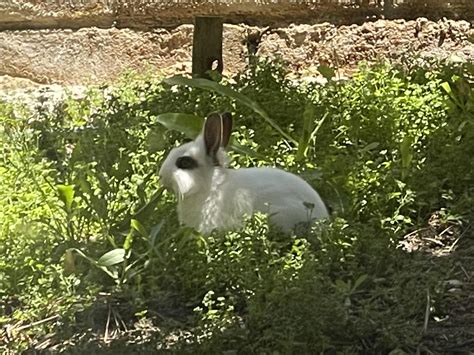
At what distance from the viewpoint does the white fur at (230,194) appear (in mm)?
4402

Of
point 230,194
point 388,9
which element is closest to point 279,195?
point 230,194

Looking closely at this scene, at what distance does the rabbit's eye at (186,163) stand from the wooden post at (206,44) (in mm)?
2125

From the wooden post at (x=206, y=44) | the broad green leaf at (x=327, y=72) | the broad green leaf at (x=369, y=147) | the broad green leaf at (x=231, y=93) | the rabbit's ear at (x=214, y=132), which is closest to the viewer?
the rabbit's ear at (x=214, y=132)

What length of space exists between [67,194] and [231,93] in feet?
4.71

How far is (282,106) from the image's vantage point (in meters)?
5.77

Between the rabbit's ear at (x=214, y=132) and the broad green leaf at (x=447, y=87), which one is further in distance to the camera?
the broad green leaf at (x=447, y=87)

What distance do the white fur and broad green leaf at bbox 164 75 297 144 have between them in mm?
815

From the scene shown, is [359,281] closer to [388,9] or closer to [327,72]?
[327,72]

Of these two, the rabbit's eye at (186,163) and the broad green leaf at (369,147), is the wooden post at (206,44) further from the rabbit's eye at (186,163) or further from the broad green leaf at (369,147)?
the rabbit's eye at (186,163)

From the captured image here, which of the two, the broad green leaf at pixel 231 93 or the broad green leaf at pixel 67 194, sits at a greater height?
the broad green leaf at pixel 231 93

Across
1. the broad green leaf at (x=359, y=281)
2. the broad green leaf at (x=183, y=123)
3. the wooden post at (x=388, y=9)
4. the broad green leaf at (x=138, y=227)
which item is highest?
the wooden post at (x=388, y=9)

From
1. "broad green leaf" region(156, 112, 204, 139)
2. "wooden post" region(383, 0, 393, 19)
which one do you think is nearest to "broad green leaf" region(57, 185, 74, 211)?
"broad green leaf" region(156, 112, 204, 139)

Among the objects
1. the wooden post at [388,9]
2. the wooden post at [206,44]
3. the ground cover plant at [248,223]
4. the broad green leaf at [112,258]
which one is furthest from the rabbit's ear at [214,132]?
the wooden post at [388,9]

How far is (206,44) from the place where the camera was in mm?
6602
